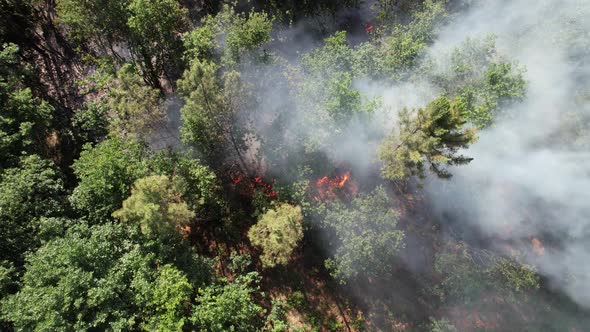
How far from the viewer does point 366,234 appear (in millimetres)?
21250

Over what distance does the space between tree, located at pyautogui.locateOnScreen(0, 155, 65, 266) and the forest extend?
0.17 meters

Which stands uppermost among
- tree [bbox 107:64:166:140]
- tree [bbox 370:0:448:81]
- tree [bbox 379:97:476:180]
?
tree [bbox 370:0:448:81]

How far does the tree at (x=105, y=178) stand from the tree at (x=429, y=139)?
49.2ft

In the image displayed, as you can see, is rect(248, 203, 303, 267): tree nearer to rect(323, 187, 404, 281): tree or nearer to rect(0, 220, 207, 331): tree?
rect(323, 187, 404, 281): tree

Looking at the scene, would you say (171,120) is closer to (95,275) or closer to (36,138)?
(36,138)

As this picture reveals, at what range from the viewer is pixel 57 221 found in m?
17.9

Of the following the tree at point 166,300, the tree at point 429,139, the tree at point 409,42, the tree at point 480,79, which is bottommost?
the tree at point 166,300

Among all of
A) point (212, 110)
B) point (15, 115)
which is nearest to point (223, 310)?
point (212, 110)

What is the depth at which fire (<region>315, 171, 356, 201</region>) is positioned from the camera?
25.1 m

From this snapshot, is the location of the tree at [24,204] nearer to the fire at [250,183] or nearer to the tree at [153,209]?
the tree at [153,209]

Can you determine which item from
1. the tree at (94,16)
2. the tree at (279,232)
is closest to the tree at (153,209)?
the tree at (279,232)

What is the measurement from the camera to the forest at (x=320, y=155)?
65.7 ft

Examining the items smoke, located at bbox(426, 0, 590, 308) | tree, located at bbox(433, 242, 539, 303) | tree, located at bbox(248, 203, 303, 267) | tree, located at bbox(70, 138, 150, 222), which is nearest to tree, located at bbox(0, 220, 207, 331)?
tree, located at bbox(70, 138, 150, 222)

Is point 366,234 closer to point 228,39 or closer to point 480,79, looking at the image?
point 480,79
